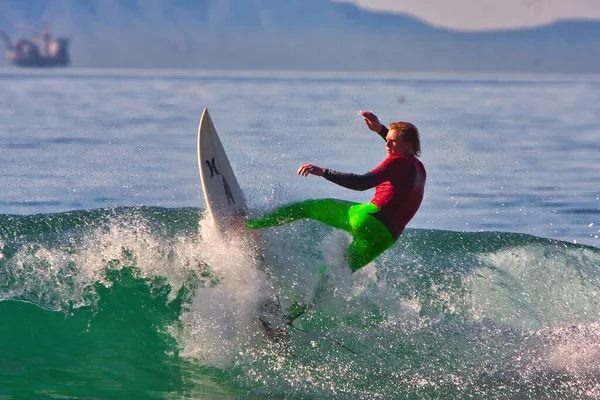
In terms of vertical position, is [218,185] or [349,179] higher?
[349,179]

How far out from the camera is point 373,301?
779 centimetres

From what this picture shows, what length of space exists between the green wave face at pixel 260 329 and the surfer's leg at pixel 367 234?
23cm

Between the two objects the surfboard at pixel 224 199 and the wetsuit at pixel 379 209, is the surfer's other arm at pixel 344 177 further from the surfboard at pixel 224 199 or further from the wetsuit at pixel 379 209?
the surfboard at pixel 224 199

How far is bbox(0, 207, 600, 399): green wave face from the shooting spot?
6.14m

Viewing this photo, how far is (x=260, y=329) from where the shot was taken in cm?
653

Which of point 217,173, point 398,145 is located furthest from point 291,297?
point 398,145

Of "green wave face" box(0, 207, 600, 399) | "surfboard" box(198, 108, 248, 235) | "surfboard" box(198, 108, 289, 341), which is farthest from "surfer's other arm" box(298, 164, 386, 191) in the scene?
"surfboard" box(198, 108, 248, 235)

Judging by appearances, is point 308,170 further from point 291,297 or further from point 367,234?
point 291,297

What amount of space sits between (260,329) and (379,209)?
1216 millimetres

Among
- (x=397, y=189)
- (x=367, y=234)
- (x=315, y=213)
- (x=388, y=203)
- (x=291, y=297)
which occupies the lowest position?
(x=291, y=297)

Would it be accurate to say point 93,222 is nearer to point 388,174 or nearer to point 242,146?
point 388,174

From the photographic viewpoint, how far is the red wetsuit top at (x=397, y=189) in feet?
20.8

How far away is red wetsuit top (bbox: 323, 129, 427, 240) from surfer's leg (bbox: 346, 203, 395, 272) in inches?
1.6

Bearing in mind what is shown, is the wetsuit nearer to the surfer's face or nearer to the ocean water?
the surfer's face
